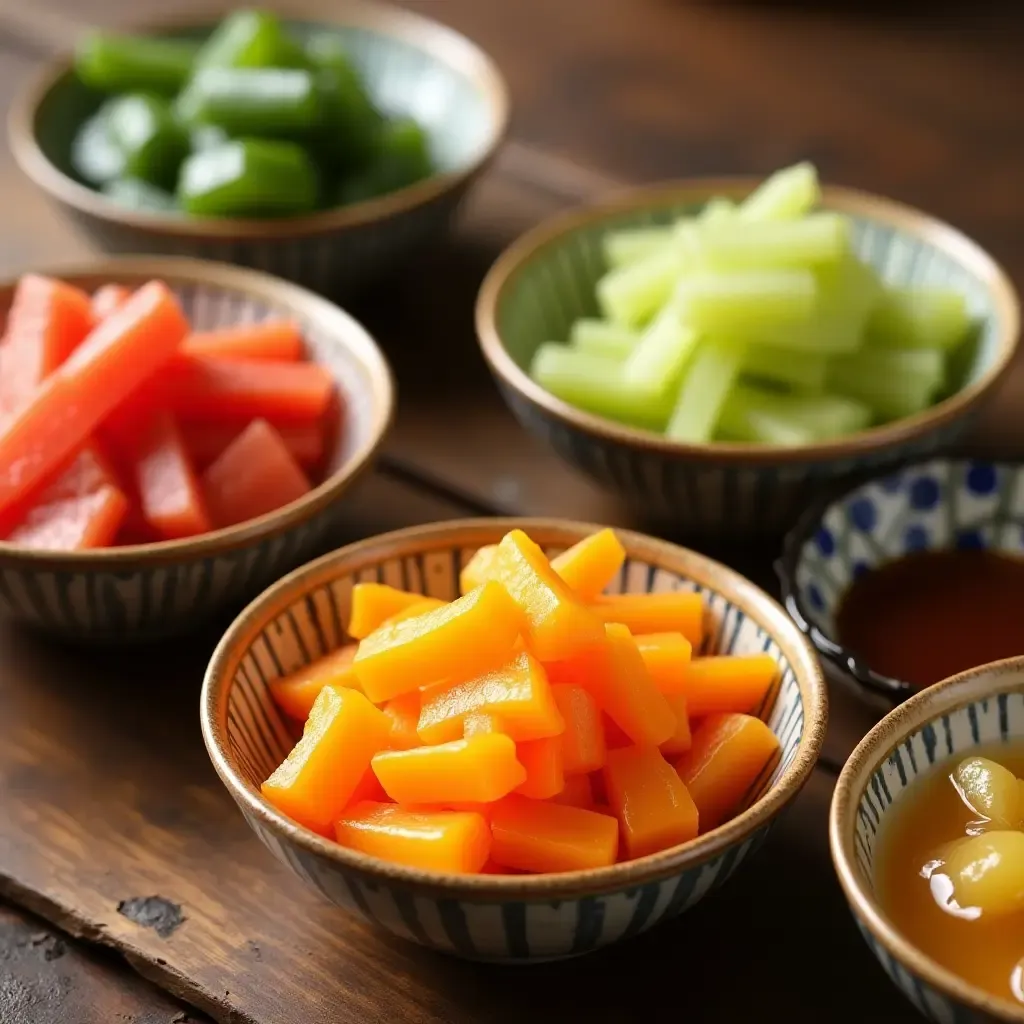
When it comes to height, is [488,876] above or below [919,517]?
above

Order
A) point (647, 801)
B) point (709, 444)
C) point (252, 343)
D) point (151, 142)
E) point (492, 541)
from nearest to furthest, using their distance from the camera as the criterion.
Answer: point (647, 801), point (492, 541), point (709, 444), point (252, 343), point (151, 142)

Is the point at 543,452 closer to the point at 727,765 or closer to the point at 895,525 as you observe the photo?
the point at 895,525

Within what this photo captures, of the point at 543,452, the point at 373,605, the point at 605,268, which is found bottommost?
the point at 543,452

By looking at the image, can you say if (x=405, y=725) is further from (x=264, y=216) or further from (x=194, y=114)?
(x=194, y=114)

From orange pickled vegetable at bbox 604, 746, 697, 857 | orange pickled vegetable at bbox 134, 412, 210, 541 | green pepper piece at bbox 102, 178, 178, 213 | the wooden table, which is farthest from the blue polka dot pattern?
green pepper piece at bbox 102, 178, 178, 213

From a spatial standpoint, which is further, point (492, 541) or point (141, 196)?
point (141, 196)

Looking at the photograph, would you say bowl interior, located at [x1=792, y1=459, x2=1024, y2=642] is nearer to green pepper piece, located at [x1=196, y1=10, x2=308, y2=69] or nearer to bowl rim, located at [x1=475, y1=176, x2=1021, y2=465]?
bowl rim, located at [x1=475, y1=176, x2=1021, y2=465]

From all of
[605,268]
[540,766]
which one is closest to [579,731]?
[540,766]
